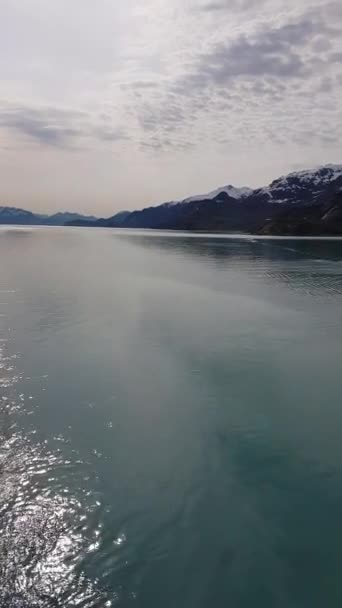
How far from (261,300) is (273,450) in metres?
25.5

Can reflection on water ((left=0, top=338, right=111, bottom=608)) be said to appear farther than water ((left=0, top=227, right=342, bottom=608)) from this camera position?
No

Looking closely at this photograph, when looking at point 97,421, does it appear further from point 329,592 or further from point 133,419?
point 329,592

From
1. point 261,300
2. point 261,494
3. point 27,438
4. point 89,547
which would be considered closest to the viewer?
point 89,547

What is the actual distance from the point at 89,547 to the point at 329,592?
16.7 ft

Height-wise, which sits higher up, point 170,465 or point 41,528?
point 41,528

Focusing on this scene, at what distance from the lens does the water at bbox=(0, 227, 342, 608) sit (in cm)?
857

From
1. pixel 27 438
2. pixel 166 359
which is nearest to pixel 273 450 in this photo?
pixel 27 438

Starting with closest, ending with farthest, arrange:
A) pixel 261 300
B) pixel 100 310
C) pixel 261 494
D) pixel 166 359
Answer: pixel 261 494 < pixel 166 359 < pixel 100 310 < pixel 261 300

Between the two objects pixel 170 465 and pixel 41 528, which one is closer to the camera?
pixel 41 528

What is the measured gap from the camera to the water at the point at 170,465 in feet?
28.1

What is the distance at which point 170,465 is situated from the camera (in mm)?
12516

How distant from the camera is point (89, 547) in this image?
9.19 m

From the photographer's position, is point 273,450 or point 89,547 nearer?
point 89,547

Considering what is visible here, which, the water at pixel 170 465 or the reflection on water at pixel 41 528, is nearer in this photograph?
the reflection on water at pixel 41 528
